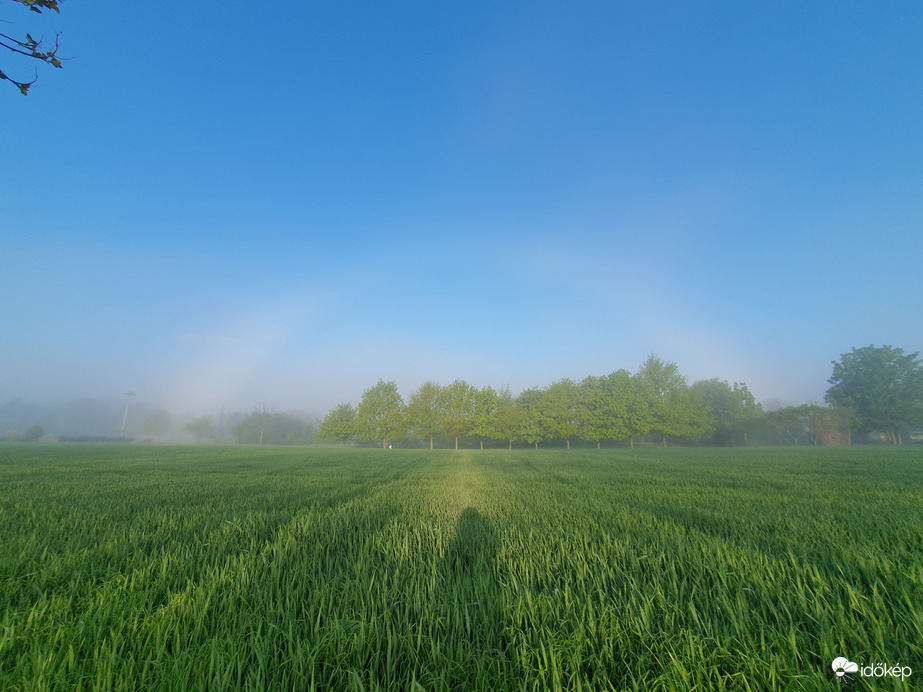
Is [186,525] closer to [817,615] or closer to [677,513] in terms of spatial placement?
[817,615]

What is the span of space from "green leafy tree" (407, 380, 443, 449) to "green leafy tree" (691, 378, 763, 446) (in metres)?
44.7

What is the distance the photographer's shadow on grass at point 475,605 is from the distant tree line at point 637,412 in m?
49.6

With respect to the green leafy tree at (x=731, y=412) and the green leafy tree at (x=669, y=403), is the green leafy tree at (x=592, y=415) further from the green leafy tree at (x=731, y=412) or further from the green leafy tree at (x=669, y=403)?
the green leafy tree at (x=731, y=412)

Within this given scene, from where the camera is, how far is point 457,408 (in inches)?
2105

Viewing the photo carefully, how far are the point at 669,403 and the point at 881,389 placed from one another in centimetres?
3486

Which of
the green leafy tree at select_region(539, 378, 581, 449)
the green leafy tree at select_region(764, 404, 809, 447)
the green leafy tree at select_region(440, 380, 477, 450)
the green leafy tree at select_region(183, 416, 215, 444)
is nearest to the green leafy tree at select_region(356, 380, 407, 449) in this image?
the green leafy tree at select_region(440, 380, 477, 450)

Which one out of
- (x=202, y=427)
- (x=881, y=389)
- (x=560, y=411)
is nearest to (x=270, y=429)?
(x=202, y=427)

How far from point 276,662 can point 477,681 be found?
3.15ft

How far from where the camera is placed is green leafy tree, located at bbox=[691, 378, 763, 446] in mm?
59938

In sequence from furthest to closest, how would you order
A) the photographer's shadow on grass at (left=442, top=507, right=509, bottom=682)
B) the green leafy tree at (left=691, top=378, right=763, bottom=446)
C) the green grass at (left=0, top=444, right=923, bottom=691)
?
the green leafy tree at (left=691, top=378, right=763, bottom=446) → the photographer's shadow on grass at (left=442, top=507, right=509, bottom=682) → the green grass at (left=0, top=444, right=923, bottom=691)

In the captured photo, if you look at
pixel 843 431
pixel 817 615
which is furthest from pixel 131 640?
pixel 843 431

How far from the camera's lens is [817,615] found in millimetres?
2002

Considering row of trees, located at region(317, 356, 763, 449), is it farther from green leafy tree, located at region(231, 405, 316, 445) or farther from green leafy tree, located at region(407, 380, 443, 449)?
green leafy tree, located at region(231, 405, 316, 445)

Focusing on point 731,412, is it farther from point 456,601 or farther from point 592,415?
point 456,601
